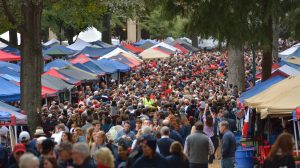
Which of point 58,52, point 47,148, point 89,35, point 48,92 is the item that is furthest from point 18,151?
point 89,35

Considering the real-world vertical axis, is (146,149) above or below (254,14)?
below

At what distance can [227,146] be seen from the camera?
48.5 feet

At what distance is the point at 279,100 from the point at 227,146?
1.36m

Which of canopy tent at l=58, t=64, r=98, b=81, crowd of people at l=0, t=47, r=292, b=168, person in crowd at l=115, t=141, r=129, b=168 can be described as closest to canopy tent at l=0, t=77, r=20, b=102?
crowd of people at l=0, t=47, r=292, b=168

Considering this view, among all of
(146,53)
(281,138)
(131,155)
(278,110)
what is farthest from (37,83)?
(146,53)

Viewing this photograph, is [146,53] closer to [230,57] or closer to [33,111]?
[230,57]

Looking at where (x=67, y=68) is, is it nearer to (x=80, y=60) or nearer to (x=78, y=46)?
(x=80, y=60)

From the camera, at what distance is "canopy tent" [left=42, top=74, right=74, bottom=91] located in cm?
2814

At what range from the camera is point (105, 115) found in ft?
64.0

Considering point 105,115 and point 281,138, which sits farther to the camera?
point 105,115

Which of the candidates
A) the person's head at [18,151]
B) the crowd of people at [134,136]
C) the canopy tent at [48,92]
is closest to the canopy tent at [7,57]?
the crowd of people at [134,136]

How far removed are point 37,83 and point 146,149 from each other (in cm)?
1298

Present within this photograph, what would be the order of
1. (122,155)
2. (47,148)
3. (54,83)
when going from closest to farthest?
1. (47,148)
2. (122,155)
3. (54,83)

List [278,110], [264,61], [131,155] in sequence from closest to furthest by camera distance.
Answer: [131,155], [278,110], [264,61]
